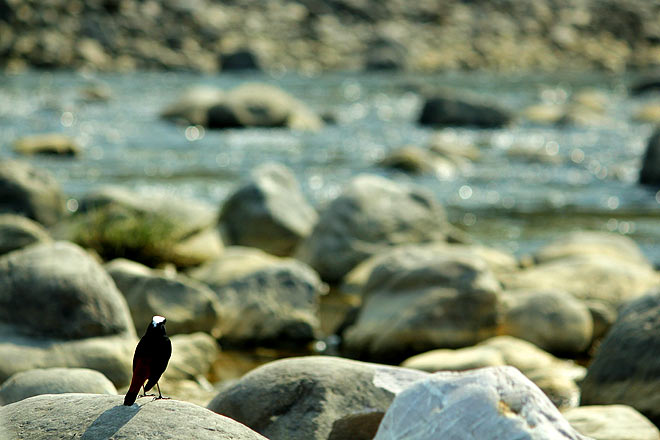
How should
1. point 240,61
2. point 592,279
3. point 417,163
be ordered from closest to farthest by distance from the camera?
point 592,279
point 417,163
point 240,61

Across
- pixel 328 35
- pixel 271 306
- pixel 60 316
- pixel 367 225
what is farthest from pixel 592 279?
pixel 328 35

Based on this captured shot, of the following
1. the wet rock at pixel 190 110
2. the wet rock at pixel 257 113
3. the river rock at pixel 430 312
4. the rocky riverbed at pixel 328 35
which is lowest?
the rocky riverbed at pixel 328 35

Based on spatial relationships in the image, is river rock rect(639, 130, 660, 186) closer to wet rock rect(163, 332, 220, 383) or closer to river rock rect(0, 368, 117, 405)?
wet rock rect(163, 332, 220, 383)

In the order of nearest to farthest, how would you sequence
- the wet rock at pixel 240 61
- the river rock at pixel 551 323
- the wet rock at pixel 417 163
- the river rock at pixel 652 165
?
the river rock at pixel 551 323
the river rock at pixel 652 165
the wet rock at pixel 417 163
the wet rock at pixel 240 61

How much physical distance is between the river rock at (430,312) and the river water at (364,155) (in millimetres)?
3044

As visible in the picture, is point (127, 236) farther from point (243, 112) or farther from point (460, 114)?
point (460, 114)

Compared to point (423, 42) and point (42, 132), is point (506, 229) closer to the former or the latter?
point (42, 132)

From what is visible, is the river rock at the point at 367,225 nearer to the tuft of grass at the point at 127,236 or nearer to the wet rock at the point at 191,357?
the tuft of grass at the point at 127,236

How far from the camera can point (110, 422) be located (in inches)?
107

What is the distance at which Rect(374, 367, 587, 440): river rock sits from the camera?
8.52 feet

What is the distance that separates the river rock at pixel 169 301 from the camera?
6023 millimetres

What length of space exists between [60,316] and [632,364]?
9.15 feet

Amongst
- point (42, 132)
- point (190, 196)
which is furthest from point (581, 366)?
point (42, 132)

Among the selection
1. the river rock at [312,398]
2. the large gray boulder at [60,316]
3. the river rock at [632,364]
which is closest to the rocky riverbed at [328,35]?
the large gray boulder at [60,316]
